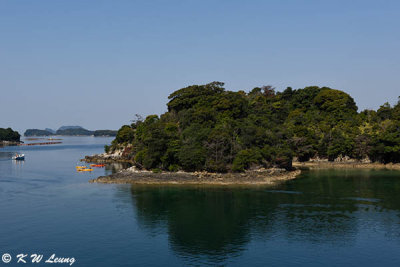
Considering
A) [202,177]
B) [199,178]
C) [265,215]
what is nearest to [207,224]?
[265,215]

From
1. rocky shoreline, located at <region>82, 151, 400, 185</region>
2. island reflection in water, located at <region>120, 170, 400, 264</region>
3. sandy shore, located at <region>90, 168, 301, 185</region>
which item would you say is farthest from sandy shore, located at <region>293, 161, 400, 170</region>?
island reflection in water, located at <region>120, 170, 400, 264</region>

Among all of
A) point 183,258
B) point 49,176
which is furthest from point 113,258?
point 49,176

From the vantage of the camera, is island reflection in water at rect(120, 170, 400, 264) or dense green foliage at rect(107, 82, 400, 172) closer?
island reflection in water at rect(120, 170, 400, 264)

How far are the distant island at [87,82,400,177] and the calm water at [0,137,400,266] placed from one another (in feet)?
38.6

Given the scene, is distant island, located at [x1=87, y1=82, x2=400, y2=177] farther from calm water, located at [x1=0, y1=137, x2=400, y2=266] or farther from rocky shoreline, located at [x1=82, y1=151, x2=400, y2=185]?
calm water, located at [x1=0, y1=137, x2=400, y2=266]

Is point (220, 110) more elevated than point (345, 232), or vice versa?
point (220, 110)

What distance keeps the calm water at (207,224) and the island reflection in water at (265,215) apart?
0.40ft

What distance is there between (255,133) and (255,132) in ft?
0.85

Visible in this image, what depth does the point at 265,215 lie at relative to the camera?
47.5 meters

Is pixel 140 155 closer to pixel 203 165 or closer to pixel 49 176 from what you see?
pixel 203 165

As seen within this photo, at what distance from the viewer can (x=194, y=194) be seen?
200 feet

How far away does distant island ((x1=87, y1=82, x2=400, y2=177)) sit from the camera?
7712 centimetres

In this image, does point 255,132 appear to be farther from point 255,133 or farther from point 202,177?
point 202,177

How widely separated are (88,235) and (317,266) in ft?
79.2
